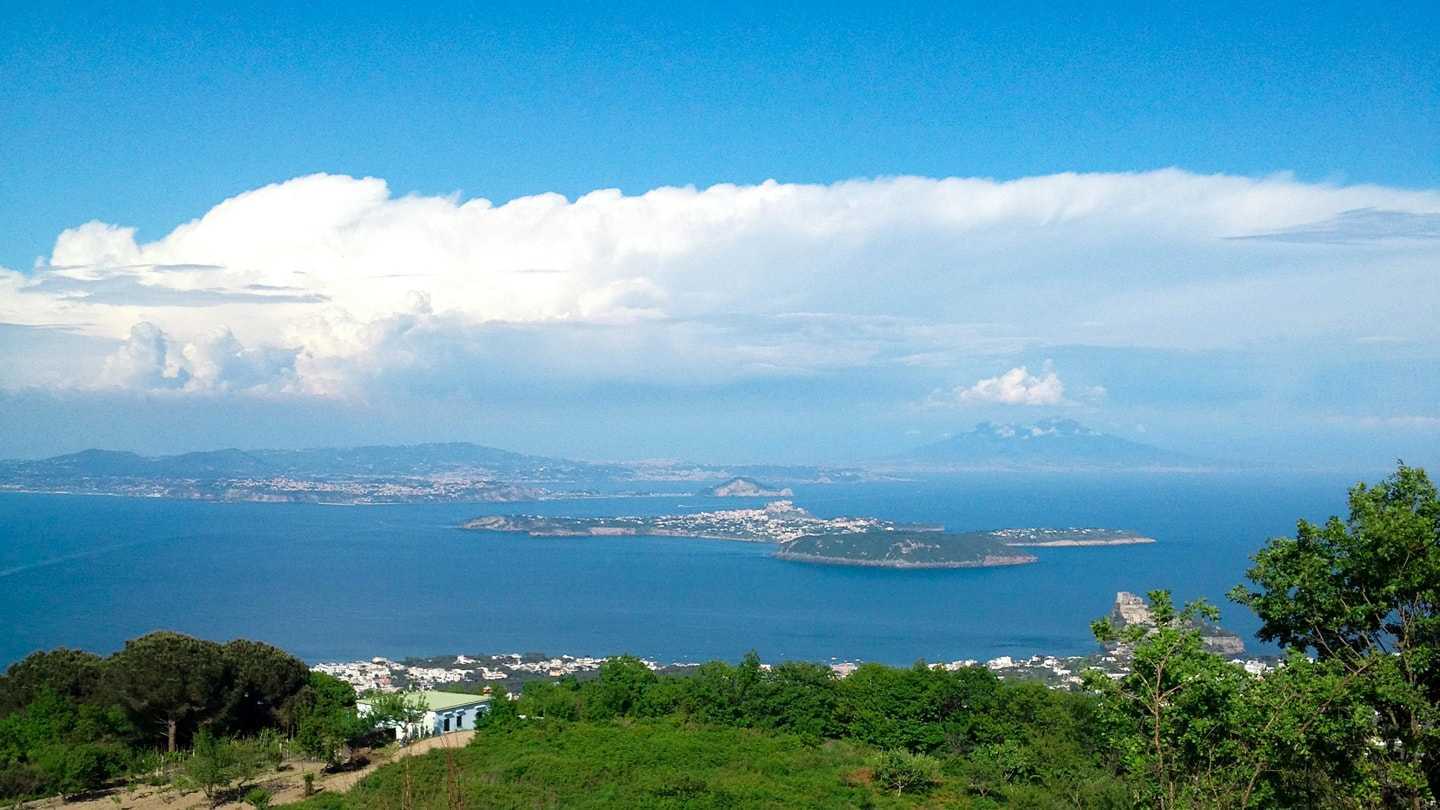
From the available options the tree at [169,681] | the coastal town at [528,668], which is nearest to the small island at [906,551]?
the coastal town at [528,668]

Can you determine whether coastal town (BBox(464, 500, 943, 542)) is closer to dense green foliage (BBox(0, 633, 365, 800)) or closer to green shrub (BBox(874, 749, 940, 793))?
dense green foliage (BBox(0, 633, 365, 800))

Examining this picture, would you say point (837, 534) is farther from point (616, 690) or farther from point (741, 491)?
point (741, 491)

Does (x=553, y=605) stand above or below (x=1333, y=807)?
below

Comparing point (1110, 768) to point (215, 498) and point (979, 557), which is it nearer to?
point (979, 557)

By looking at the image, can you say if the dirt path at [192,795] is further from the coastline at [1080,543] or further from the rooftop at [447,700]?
the coastline at [1080,543]

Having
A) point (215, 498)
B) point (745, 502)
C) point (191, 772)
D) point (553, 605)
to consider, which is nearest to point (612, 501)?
point (745, 502)

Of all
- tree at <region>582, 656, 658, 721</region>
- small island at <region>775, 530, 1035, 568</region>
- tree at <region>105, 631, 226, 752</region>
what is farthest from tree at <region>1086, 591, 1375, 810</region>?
→ small island at <region>775, 530, 1035, 568</region>

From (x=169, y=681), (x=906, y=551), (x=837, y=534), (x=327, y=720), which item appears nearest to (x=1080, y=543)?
(x=906, y=551)
